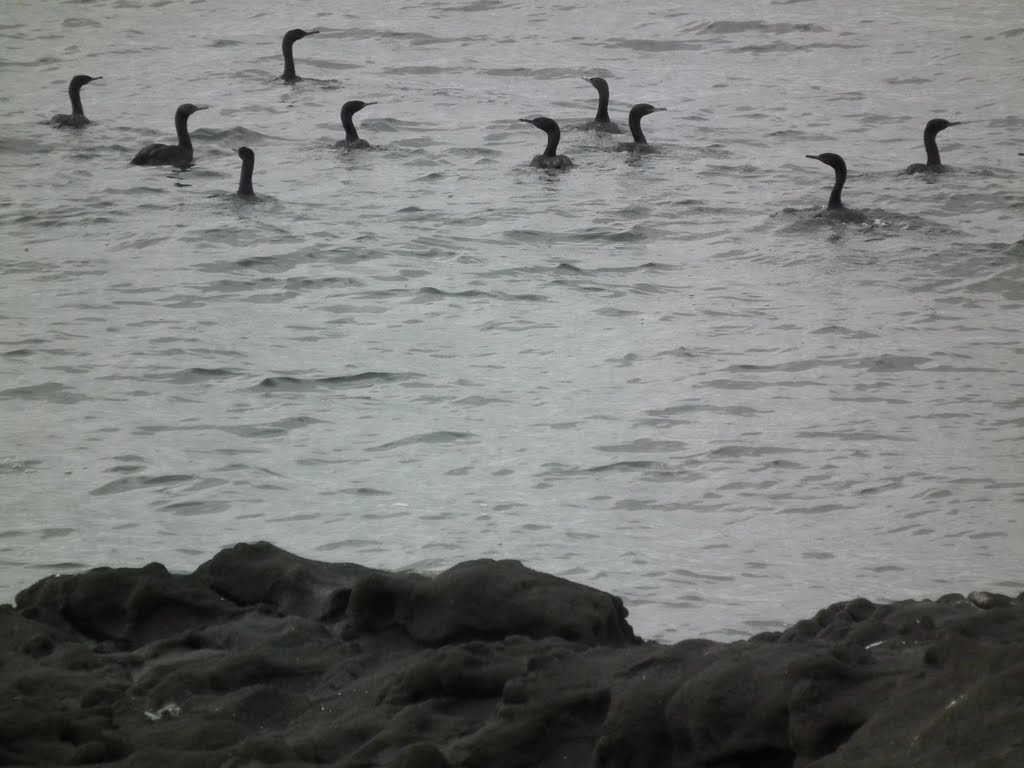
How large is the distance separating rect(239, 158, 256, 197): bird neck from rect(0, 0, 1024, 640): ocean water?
247 millimetres

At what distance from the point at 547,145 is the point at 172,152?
14.2 feet

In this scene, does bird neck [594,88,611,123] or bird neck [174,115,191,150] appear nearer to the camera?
bird neck [174,115,191,150]

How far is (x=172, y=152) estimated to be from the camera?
713 inches

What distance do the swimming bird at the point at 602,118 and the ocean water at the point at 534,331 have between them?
0.33m

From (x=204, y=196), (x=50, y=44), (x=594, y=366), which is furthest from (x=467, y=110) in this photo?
(x=594, y=366)

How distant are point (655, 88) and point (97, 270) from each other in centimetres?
1128

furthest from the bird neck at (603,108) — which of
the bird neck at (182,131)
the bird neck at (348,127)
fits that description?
the bird neck at (182,131)

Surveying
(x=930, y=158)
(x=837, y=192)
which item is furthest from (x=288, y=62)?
(x=837, y=192)

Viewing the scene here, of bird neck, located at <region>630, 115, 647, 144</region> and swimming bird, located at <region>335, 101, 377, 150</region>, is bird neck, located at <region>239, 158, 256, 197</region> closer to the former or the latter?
swimming bird, located at <region>335, 101, 377, 150</region>

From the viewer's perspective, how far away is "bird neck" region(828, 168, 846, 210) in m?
15.8

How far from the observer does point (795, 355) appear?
11.8 meters

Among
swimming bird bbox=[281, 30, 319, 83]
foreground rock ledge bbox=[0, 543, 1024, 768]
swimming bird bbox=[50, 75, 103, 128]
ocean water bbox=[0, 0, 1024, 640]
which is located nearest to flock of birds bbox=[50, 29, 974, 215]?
swimming bird bbox=[50, 75, 103, 128]

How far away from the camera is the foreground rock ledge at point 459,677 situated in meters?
4.23

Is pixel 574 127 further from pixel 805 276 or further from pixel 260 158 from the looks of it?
pixel 805 276
